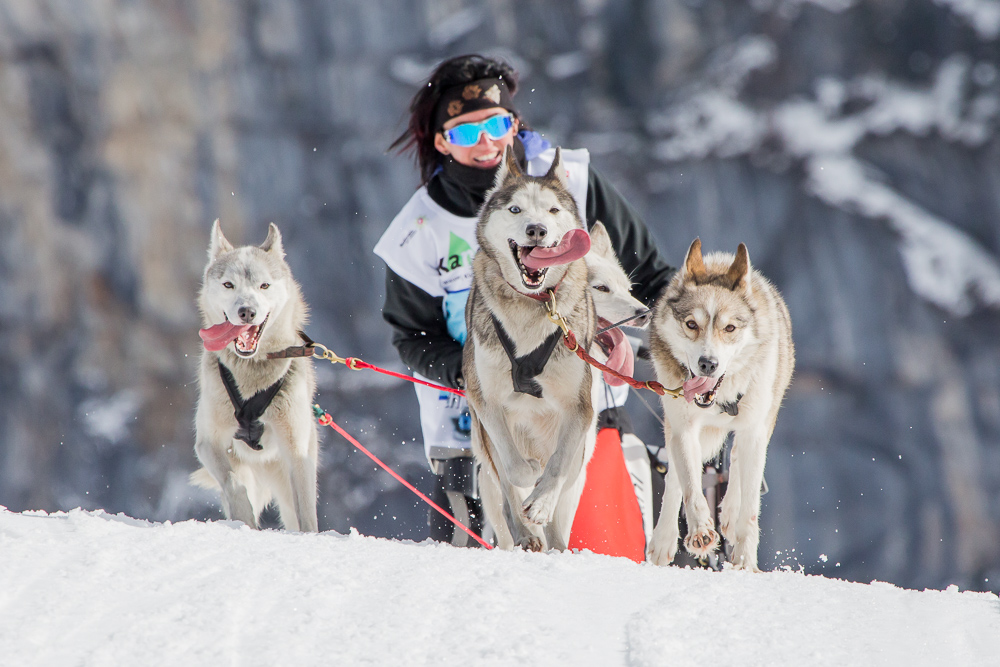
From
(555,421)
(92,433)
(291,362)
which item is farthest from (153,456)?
(555,421)

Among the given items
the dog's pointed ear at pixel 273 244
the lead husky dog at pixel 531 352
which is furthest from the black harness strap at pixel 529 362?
the dog's pointed ear at pixel 273 244

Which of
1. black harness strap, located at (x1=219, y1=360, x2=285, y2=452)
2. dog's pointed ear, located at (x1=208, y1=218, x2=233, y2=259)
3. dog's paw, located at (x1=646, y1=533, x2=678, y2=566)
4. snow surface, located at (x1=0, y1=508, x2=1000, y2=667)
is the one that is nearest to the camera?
snow surface, located at (x1=0, y1=508, x2=1000, y2=667)

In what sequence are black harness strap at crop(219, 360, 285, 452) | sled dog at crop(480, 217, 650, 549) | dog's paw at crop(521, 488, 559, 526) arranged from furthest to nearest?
black harness strap at crop(219, 360, 285, 452) < sled dog at crop(480, 217, 650, 549) < dog's paw at crop(521, 488, 559, 526)

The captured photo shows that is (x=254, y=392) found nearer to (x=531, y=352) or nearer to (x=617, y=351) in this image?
(x=531, y=352)

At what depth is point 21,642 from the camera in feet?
4.55

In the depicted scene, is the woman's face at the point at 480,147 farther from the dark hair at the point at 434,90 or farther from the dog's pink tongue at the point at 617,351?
the dog's pink tongue at the point at 617,351

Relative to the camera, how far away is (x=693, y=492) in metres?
2.36

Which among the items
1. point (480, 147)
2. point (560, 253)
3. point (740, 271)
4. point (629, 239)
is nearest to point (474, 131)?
point (480, 147)

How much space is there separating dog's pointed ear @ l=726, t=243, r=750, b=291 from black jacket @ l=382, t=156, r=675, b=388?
2.02 feet

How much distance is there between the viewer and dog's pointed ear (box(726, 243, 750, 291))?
247 centimetres

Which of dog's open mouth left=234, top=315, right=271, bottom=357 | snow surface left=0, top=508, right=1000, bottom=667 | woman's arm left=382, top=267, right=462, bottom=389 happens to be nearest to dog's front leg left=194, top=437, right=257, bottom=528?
dog's open mouth left=234, top=315, right=271, bottom=357

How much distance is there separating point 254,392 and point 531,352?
109 centimetres

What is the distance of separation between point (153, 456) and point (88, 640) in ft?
33.6

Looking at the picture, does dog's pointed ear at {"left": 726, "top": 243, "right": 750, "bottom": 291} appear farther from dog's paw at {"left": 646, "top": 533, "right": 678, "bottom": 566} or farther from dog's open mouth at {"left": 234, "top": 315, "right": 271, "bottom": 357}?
dog's open mouth at {"left": 234, "top": 315, "right": 271, "bottom": 357}
